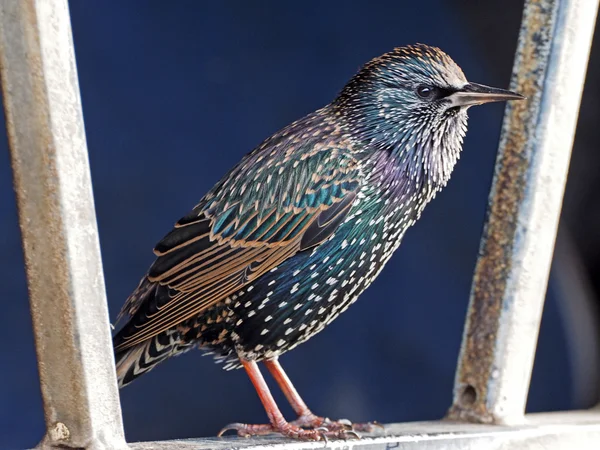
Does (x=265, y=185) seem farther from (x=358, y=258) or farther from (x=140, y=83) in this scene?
(x=140, y=83)

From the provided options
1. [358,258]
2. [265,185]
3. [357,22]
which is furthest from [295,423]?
[357,22]

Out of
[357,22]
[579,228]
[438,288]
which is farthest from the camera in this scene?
[579,228]

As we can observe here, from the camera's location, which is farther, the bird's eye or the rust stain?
the rust stain

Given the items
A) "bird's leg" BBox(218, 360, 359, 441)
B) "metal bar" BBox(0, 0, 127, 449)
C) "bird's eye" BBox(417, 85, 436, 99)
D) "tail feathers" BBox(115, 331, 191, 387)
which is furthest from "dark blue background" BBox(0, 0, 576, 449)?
"metal bar" BBox(0, 0, 127, 449)

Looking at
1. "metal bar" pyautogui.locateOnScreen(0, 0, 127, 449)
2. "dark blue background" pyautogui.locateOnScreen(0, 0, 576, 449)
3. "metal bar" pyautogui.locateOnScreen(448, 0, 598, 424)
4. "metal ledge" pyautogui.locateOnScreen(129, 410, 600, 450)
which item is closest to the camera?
"metal bar" pyautogui.locateOnScreen(0, 0, 127, 449)


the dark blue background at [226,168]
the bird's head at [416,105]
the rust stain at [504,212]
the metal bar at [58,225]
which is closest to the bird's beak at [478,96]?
the bird's head at [416,105]

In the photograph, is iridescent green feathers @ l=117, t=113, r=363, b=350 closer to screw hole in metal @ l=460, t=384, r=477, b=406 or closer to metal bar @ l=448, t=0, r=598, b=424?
metal bar @ l=448, t=0, r=598, b=424

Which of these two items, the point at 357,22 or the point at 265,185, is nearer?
the point at 265,185
